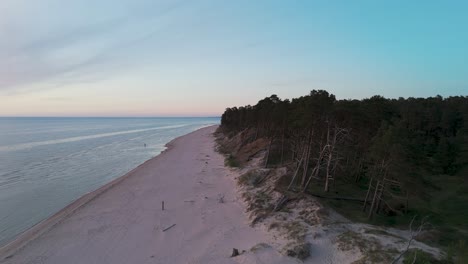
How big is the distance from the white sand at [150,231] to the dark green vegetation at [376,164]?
7.77m

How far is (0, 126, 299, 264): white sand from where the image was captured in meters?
17.8

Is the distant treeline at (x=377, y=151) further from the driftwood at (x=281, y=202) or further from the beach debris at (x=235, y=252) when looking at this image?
the beach debris at (x=235, y=252)

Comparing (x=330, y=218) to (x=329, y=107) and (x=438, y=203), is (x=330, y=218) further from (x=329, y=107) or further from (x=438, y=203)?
(x=438, y=203)

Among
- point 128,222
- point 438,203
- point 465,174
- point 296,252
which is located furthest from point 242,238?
point 465,174

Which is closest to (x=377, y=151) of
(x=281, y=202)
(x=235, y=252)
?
(x=281, y=202)

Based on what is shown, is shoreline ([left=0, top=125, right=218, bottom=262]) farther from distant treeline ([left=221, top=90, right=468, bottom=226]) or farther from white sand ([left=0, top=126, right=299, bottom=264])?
distant treeline ([left=221, top=90, right=468, bottom=226])

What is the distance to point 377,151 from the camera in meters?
20.8

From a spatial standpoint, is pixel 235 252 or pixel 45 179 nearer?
pixel 235 252

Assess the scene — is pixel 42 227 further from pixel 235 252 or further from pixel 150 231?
pixel 235 252

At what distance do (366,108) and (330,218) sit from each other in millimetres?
12359

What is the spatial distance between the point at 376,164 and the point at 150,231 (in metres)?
17.1

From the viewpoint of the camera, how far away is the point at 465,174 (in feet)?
117

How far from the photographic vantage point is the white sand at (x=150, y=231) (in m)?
17.8

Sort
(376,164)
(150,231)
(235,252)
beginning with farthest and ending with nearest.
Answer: (376,164), (150,231), (235,252)
